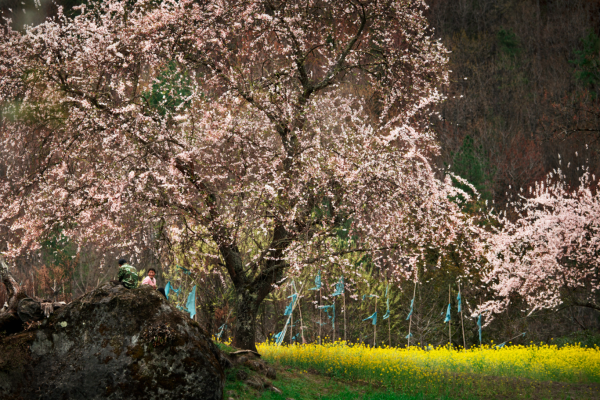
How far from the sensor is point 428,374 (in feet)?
37.7

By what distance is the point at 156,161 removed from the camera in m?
10.4

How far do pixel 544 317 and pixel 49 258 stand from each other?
1934cm

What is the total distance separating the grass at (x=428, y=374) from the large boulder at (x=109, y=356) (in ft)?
5.35

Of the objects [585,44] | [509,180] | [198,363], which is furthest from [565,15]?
[198,363]

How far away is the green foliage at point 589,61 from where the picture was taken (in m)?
29.5

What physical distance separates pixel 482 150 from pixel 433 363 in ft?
56.5

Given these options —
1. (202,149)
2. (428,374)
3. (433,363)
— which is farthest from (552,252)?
(202,149)

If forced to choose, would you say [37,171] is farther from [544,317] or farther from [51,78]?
[544,317]

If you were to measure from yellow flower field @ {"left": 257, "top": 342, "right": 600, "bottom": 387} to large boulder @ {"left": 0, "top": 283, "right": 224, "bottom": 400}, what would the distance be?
4325 mm

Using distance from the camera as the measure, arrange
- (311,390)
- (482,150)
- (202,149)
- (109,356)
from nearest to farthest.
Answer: (109,356)
(311,390)
(202,149)
(482,150)

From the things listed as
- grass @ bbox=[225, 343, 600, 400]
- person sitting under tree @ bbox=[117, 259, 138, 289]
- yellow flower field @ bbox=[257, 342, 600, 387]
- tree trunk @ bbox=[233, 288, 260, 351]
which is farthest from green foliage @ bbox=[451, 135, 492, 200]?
person sitting under tree @ bbox=[117, 259, 138, 289]

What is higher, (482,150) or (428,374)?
(482,150)

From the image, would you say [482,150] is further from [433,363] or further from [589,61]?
[433,363]

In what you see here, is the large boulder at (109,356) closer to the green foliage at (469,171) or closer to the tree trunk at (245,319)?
the tree trunk at (245,319)
